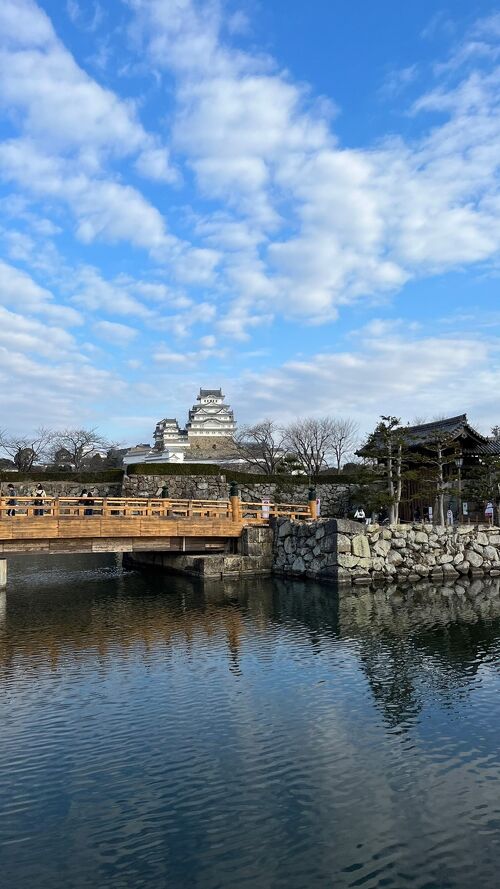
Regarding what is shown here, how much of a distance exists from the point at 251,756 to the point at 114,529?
46.3 ft

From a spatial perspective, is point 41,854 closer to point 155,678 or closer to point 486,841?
point 486,841

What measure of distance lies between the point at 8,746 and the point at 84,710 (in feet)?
4.58

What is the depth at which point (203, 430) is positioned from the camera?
78062 millimetres

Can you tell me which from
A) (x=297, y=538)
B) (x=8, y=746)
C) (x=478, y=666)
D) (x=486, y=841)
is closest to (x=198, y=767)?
(x=8, y=746)

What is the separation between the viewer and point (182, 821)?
6.19 metres

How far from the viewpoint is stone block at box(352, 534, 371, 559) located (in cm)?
2228

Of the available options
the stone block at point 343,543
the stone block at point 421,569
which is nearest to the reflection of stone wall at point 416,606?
the stone block at point 421,569

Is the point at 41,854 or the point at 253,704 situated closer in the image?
the point at 41,854

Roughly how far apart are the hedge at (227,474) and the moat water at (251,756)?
2697cm

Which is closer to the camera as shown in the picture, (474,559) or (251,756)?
(251,756)

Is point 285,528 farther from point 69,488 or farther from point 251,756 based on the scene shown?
point 69,488

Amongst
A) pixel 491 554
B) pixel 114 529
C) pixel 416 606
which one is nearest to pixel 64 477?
pixel 114 529

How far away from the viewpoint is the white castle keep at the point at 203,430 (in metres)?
75.6

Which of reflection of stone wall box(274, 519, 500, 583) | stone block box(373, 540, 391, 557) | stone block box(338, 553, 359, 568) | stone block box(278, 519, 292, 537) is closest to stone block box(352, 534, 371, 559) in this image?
reflection of stone wall box(274, 519, 500, 583)
